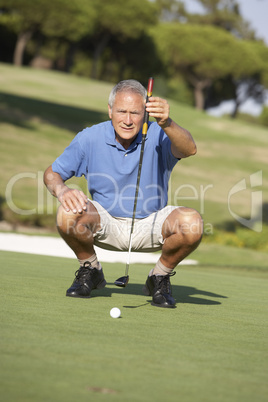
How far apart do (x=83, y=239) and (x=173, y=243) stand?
0.69 m

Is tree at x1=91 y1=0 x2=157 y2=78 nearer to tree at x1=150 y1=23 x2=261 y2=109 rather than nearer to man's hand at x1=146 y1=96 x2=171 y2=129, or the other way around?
tree at x1=150 y1=23 x2=261 y2=109

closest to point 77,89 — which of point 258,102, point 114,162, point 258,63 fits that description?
point 258,63

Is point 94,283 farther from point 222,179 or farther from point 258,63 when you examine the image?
point 258,63

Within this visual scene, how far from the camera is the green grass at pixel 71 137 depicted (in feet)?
81.5

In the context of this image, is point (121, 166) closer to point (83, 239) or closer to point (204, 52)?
point (83, 239)

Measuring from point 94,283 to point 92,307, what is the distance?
31.1 inches

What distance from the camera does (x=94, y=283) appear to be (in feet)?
17.5

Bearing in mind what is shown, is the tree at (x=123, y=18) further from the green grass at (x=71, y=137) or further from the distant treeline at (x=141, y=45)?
the green grass at (x=71, y=137)

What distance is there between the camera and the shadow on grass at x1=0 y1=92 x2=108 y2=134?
3447 cm

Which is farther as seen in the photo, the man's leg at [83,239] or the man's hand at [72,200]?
the man's leg at [83,239]

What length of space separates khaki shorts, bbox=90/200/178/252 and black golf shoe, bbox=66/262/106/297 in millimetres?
234

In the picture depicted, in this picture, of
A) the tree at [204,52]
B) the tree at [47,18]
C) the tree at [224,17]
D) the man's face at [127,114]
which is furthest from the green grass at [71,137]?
the tree at [224,17]

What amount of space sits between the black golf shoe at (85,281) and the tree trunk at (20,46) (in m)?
47.9

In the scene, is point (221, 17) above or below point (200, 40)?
above
